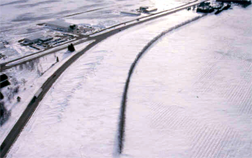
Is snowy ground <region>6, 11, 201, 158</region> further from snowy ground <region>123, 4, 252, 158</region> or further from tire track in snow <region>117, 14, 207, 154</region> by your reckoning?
snowy ground <region>123, 4, 252, 158</region>

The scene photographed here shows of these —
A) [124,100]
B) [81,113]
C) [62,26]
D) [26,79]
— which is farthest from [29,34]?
[124,100]

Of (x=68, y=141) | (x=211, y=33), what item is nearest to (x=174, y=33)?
(x=211, y=33)

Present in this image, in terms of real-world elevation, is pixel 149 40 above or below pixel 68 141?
above

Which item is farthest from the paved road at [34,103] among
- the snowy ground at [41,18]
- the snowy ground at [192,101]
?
the snowy ground at [192,101]

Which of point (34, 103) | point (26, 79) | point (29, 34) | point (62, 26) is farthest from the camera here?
point (62, 26)

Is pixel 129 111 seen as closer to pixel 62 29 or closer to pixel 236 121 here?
pixel 236 121

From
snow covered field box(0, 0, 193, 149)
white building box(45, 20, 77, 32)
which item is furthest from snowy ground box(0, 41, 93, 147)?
white building box(45, 20, 77, 32)

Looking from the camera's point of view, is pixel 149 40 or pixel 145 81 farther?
pixel 149 40

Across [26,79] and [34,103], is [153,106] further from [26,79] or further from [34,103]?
[26,79]
